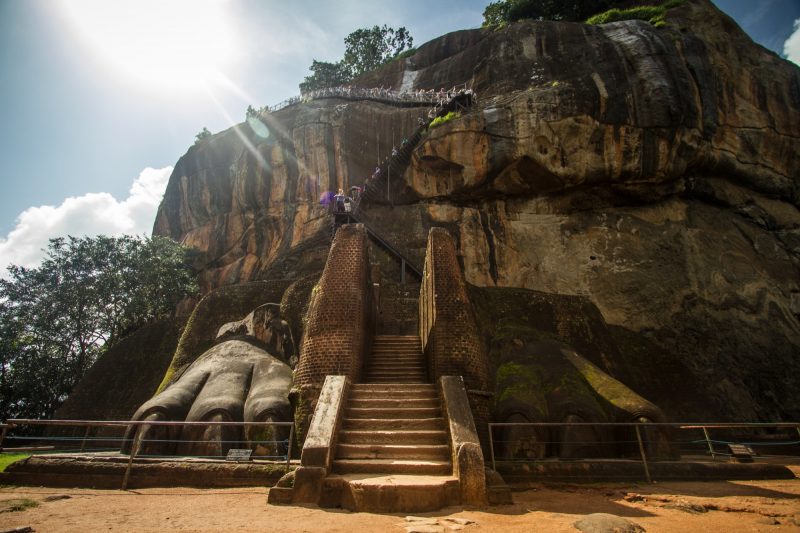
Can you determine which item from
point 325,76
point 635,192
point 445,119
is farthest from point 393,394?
point 325,76

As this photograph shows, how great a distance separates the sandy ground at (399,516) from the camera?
→ 428 cm

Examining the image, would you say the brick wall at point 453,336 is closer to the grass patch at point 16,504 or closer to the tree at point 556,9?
the grass patch at point 16,504

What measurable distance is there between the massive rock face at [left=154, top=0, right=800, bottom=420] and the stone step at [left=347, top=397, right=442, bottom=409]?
12396mm

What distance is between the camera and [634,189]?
69.5 ft

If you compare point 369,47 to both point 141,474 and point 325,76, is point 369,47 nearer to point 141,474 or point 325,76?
point 325,76

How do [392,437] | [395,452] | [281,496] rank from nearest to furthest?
[281,496] < [395,452] < [392,437]

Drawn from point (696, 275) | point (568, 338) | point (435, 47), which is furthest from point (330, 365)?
point (435, 47)

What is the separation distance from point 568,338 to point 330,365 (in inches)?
317

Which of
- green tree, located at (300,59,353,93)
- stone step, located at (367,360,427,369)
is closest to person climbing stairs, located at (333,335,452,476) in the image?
stone step, located at (367,360,427,369)

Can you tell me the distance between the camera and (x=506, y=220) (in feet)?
72.3

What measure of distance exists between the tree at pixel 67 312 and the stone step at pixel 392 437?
2031 centimetres

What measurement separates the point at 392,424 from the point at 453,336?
2.21 metres

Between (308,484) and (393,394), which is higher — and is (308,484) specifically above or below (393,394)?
below

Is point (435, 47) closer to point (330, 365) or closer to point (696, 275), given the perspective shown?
point (696, 275)
